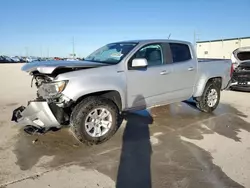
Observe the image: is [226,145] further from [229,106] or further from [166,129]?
[229,106]

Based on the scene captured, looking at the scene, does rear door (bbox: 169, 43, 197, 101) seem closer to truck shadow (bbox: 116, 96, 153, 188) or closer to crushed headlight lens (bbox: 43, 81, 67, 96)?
truck shadow (bbox: 116, 96, 153, 188)

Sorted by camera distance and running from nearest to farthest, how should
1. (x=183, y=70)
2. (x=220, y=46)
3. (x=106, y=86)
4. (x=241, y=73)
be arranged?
(x=106, y=86) → (x=183, y=70) → (x=241, y=73) → (x=220, y=46)

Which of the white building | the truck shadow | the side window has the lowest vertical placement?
the truck shadow

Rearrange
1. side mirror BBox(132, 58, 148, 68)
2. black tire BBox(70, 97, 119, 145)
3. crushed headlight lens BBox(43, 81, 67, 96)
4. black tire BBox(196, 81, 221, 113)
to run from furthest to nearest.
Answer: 1. black tire BBox(196, 81, 221, 113)
2. side mirror BBox(132, 58, 148, 68)
3. black tire BBox(70, 97, 119, 145)
4. crushed headlight lens BBox(43, 81, 67, 96)

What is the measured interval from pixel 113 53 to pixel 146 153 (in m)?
2.21

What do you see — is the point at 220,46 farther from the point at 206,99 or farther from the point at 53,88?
the point at 53,88

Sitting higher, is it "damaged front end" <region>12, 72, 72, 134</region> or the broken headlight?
the broken headlight

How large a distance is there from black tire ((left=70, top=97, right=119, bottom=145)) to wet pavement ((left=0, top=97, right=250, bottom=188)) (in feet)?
0.47

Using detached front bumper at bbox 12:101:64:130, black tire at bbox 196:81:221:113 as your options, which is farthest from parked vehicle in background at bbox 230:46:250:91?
detached front bumper at bbox 12:101:64:130

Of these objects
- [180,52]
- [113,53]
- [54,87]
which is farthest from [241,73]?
[54,87]

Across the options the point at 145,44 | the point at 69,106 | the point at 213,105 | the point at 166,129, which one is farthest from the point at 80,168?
the point at 213,105

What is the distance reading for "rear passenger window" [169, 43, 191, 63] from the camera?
18.3 feet

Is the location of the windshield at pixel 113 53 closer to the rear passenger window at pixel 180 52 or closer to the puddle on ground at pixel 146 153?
the rear passenger window at pixel 180 52

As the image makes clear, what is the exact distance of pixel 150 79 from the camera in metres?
4.93
